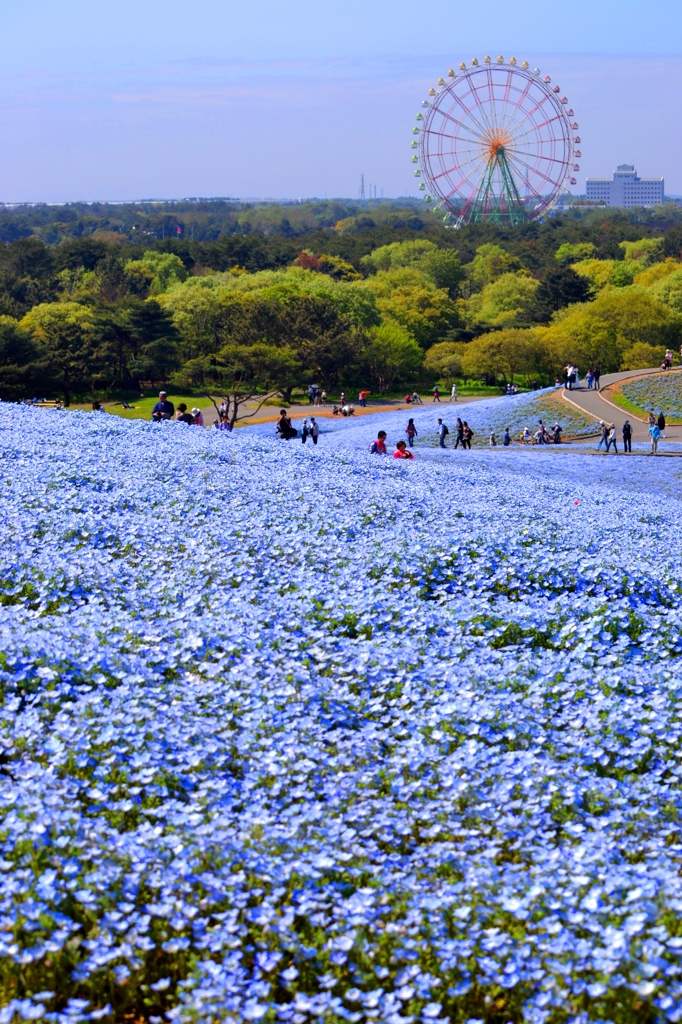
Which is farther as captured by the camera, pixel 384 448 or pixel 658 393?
pixel 658 393

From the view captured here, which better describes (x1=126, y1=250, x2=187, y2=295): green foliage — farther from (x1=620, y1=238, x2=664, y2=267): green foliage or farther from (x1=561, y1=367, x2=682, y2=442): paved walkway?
(x1=561, y1=367, x2=682, y2=442): paved walkway

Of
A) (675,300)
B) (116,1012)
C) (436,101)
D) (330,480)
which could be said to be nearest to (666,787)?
(116,1012)

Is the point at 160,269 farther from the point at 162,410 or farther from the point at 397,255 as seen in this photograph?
the point at 162,410

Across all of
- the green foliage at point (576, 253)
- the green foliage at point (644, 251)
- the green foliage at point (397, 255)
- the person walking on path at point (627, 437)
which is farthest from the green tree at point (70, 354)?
the green foliage at point (576, 253)

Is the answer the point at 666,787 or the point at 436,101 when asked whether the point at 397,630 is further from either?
the point at 436,101

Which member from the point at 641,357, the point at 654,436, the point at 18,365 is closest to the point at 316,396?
the point at 18,365

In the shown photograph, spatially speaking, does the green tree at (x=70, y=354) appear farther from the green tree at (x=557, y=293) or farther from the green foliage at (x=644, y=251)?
the green foliage at (x=644, y=251)

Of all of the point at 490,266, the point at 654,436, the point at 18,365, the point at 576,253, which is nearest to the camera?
the point at 654,436
